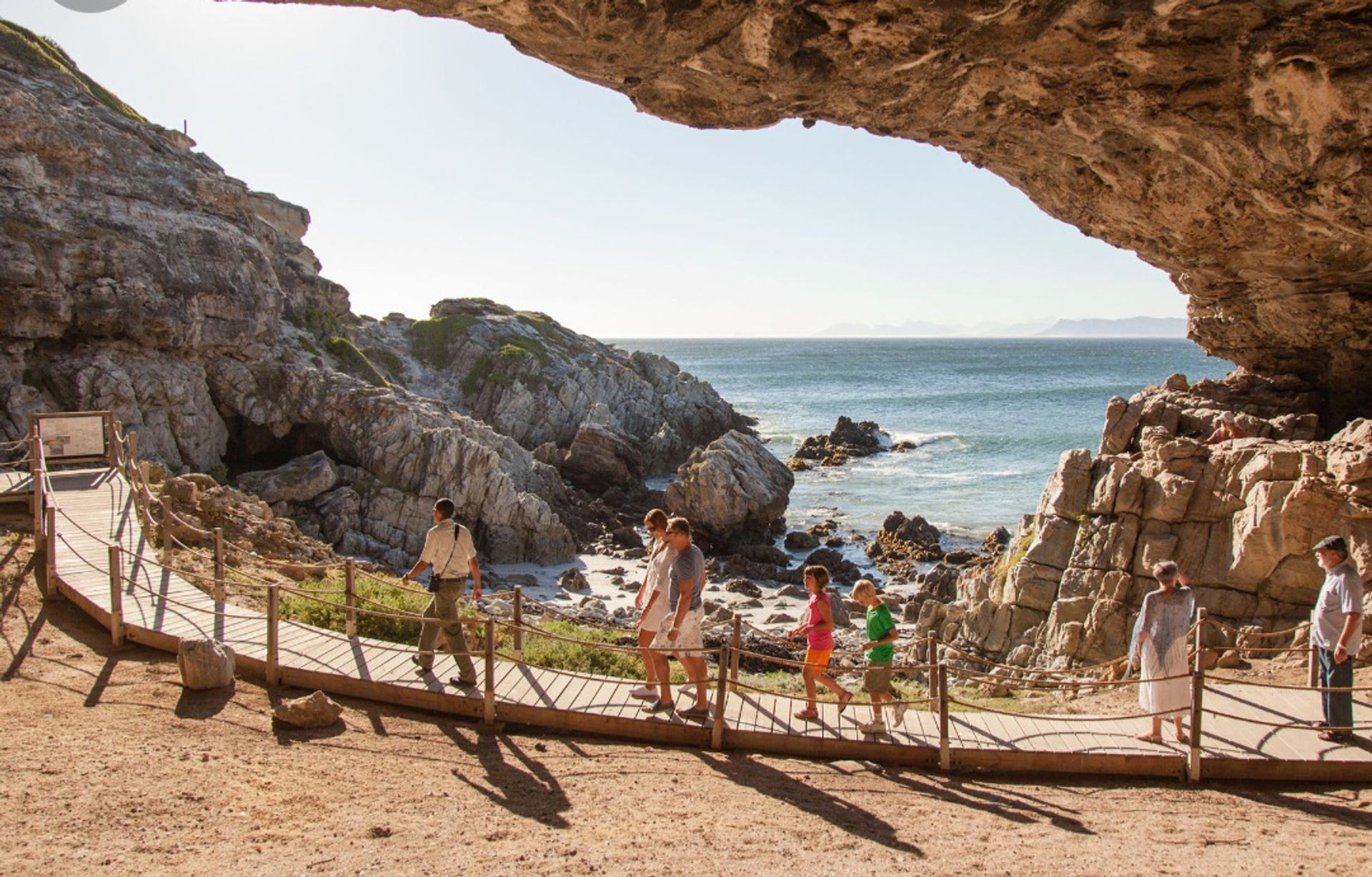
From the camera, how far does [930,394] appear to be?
97.4m

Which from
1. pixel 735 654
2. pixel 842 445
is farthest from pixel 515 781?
pixel 842 445

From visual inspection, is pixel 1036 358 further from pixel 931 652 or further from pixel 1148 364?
pixel 931 652

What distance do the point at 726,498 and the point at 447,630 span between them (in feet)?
74.5

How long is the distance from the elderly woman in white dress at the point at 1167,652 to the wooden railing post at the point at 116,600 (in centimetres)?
1044

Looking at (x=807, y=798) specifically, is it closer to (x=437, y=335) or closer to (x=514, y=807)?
(x=514, y=807)

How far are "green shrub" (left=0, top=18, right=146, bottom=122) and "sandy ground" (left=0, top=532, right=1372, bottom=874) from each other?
109 ft

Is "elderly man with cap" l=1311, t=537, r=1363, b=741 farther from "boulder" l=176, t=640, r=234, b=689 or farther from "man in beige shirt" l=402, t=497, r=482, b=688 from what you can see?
"boulder" l=176, t=640, r=234, b=689

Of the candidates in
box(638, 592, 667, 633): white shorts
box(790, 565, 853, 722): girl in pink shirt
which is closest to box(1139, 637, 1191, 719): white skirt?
box(790, 565, 853, 722): girl in pink shirt

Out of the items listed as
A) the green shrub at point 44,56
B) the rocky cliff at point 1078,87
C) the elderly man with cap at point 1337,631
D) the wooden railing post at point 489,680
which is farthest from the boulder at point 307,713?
the green shrub at point 44,56

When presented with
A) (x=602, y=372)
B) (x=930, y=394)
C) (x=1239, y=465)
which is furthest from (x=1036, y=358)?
(x=1239, y=465)

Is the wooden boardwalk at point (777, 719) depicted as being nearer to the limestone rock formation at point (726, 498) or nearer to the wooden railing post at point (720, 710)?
the wooden railing post at point (720, 710)

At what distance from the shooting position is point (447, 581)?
29.8 feet

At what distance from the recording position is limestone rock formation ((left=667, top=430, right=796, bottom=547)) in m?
31.7

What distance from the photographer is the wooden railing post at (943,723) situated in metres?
8.03
